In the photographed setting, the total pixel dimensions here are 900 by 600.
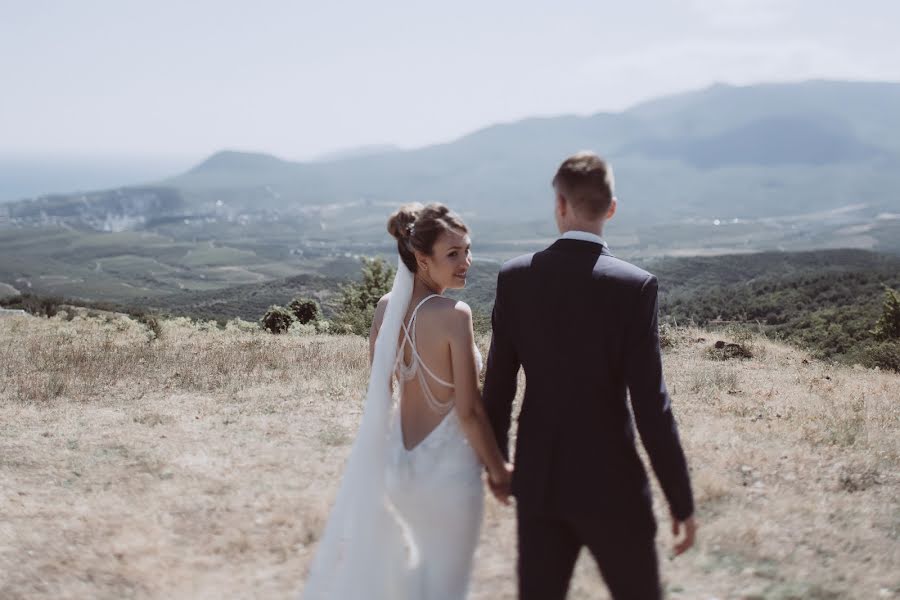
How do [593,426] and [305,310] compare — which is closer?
[593,426]

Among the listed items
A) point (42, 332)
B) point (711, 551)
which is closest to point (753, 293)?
point (42, 332)

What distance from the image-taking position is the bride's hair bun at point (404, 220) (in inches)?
124

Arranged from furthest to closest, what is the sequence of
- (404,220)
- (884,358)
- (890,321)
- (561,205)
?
1. (890,321)
2. (884,358)
3. (404,220)
4. (561,205)

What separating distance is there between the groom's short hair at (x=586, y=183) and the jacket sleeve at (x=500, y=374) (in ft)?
1.33

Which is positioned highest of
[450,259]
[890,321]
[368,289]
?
[450,259]

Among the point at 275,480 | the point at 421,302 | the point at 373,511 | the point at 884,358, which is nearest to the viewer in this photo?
the point at 421,302

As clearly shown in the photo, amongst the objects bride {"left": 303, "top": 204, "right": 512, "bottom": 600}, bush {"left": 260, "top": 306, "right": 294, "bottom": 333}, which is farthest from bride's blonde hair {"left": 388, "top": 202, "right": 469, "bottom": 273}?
bush {"left": 260, "top": 306, "right": 294, "bottom": 333}

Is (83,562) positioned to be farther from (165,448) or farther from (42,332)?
(42,332)

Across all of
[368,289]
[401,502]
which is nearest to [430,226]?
[401,502]

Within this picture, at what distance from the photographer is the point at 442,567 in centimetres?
321

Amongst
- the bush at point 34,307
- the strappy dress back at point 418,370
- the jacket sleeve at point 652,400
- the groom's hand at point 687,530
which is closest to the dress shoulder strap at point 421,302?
the strappy dress back at point 418,370

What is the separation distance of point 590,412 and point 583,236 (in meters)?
0.61

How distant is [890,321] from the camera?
2380 centimetres

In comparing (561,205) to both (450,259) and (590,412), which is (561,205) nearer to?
(450,259)
